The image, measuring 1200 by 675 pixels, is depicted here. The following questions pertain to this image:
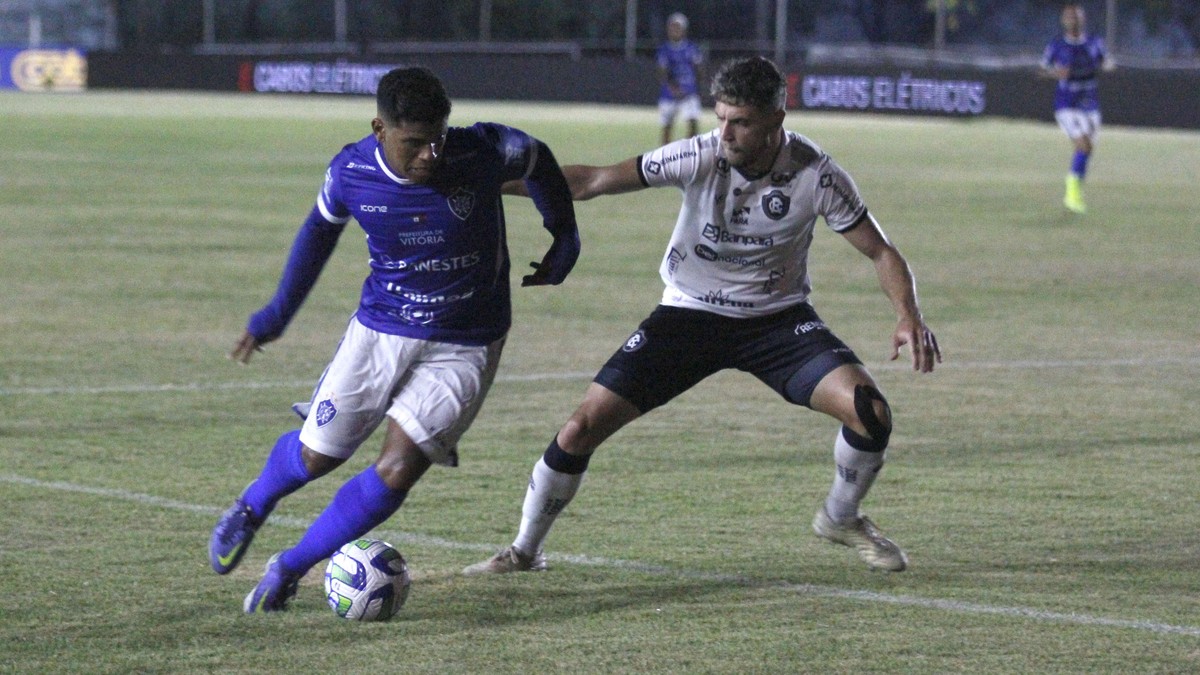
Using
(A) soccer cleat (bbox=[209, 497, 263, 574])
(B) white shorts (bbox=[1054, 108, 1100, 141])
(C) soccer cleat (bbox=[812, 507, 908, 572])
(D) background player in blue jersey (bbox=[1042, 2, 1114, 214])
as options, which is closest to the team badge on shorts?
(A) soccer cleat (bbox=[209, 497, 263, 574])

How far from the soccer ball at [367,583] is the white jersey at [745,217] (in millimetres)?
1459

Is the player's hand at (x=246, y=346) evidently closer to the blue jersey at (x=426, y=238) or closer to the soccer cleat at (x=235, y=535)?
the blue jersey at (x=426, y=238)

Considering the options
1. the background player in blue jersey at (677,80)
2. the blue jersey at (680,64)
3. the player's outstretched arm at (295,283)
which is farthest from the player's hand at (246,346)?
the blue jersey at (680,64)

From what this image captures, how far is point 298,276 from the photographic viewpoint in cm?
567

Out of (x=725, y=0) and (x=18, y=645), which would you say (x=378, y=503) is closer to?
(x=18, y=645)

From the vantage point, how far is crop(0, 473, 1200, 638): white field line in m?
5.52

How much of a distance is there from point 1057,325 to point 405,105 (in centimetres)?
789

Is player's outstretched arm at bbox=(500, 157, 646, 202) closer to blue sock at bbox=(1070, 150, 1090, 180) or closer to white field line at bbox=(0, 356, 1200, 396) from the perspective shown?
white field line at bbox=(0, 356, 1200, 396)

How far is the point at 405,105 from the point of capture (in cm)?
Answer: 531

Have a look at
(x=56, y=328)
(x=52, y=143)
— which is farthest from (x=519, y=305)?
(x=52, y=143)

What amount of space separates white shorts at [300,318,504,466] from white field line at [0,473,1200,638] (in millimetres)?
871

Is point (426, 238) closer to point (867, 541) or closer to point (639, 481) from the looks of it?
point (867, 541)

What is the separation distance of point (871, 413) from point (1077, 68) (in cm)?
1678

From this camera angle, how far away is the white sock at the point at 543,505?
607 centimetres
